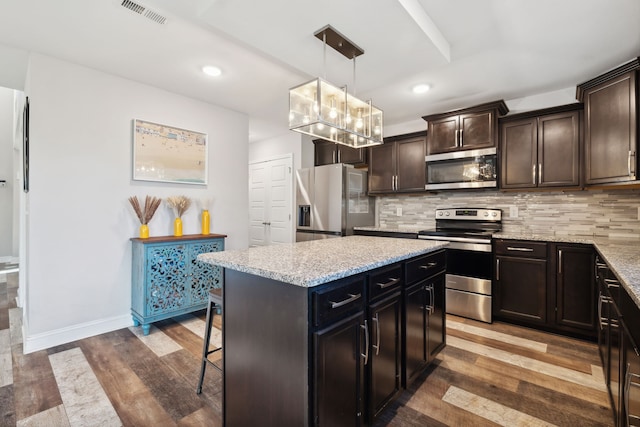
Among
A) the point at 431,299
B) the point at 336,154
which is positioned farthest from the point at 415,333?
the point at 336,154

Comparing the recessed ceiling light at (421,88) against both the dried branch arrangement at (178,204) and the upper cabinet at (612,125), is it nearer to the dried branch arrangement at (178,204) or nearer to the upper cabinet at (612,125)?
the upper cabinet at (612,125)

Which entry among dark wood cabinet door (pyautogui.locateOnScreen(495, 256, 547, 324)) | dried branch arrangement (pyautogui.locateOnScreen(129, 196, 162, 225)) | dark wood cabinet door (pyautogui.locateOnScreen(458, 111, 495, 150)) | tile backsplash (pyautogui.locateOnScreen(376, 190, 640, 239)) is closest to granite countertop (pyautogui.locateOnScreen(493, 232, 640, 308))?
tile backsplash (pyautogui.locateOnScreen(376, 190, 640, 239))

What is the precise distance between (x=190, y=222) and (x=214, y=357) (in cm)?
166

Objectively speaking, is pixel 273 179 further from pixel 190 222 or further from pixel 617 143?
pixel 617 143

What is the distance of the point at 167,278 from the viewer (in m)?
2.94

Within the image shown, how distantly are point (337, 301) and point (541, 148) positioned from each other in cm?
303

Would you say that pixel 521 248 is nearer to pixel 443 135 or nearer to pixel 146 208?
pixel 443 135

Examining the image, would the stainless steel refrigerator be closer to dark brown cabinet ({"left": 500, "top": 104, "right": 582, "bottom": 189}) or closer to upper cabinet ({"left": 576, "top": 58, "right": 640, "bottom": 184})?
dark brown cabinet ({"left": 500, "top": 104, "right": 582, "bottom": 189})

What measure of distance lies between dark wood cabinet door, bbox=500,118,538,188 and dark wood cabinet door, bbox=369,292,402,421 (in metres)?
2.37

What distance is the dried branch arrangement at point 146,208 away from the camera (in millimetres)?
3008

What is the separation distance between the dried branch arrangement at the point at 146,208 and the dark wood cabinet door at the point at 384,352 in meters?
2.56

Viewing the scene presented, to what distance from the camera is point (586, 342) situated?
8.93ft

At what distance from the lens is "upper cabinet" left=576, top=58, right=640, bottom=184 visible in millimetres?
2342

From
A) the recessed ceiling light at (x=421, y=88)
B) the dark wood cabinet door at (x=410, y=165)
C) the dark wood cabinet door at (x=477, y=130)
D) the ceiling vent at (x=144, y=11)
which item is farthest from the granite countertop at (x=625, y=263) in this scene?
the ceiling vent at (x=144, y=11)
